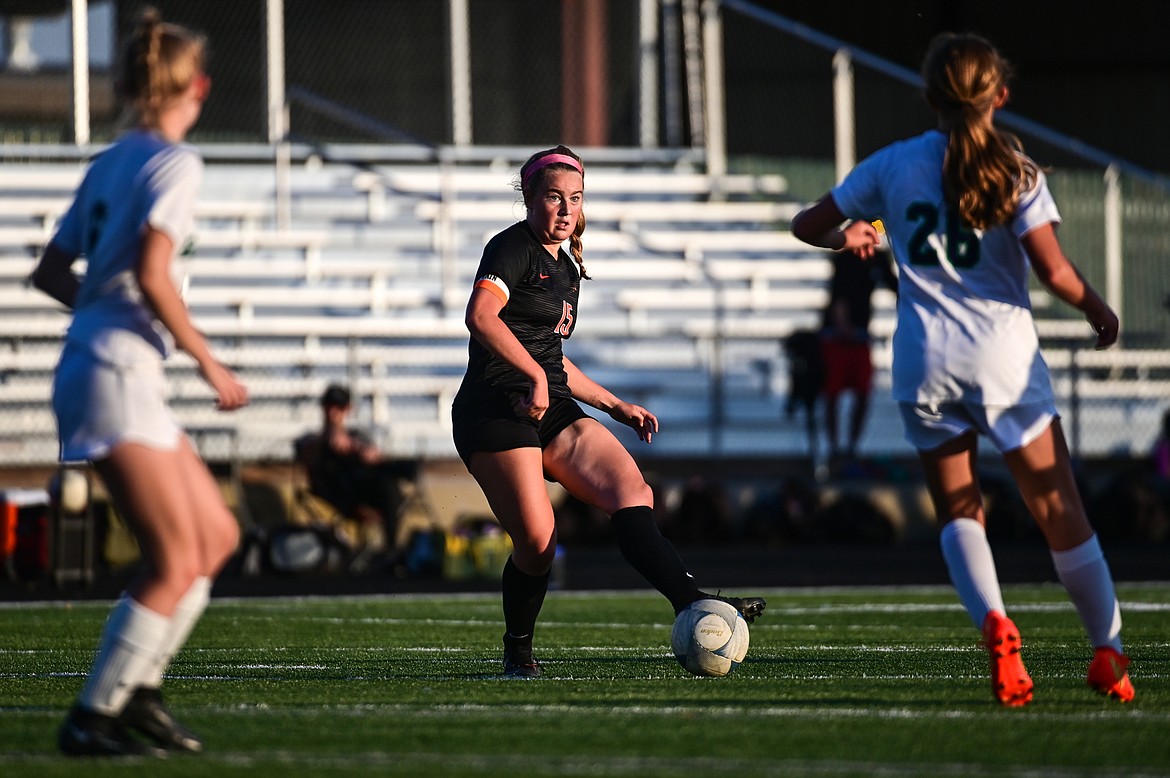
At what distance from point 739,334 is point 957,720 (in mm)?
12337

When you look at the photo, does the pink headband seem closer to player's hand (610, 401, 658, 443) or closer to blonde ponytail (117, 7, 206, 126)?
player's hand (610, 401, 658, 443)

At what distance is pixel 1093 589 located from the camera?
550 centimetres

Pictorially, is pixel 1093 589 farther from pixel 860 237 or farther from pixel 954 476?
pixel 860 237

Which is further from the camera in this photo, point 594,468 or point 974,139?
point 594,468

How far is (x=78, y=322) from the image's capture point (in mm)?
4570

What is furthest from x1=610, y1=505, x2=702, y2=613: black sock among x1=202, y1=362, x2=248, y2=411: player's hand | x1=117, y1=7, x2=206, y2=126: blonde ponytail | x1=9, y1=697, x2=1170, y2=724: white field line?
x1=117, y1=7, x2=206, y2=126: blonde ponytail

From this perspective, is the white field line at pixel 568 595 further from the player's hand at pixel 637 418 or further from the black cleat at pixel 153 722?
the black cleat at pixel 153 722

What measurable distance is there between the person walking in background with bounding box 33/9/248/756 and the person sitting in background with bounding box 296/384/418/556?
31.9ft

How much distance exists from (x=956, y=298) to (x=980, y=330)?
124 millimetres

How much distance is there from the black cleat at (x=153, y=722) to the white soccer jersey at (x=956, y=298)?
2299 mm

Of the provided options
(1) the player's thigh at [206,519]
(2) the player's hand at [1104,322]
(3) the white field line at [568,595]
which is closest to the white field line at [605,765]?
(1) the player's thigh at [206,519]

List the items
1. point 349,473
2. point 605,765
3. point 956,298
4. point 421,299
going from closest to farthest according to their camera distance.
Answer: point 605,765, point 956,298, point 349,473, point 421,299

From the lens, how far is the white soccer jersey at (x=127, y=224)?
4.52m

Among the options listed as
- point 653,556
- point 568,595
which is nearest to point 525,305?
point 653,556
